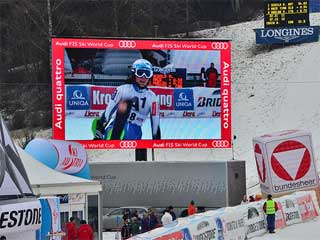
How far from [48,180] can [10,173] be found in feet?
39.5

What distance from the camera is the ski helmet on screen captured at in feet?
112

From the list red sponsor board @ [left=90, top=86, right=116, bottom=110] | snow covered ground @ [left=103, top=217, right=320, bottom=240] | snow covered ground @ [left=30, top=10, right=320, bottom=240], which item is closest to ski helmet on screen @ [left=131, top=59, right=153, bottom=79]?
red sponsor board @ [left=90, top=86, right=116, bottom=110]

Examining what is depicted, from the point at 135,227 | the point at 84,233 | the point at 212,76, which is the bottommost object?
the point at 135,227

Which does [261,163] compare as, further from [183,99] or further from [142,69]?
[142,69]

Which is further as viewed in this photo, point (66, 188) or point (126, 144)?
point (126, 144)

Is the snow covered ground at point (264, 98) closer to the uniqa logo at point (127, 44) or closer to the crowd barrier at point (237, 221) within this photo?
the uniqa logo at point (127, 44)

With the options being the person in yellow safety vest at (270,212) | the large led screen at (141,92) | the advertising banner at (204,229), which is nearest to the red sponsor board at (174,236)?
the advertising banner at (204,229)

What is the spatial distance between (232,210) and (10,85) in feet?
132

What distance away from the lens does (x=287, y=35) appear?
2170 inches

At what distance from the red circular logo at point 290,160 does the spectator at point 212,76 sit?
6778 mm

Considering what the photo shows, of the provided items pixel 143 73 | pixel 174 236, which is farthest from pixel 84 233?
pixel 143 73

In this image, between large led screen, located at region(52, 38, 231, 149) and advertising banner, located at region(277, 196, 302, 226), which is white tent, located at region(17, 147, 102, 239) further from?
large led screen, located at region(52, 38, 231, 149)

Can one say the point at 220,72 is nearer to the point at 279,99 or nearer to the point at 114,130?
the point at 114,130

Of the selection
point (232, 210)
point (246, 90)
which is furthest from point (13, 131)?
point (232, 210)
